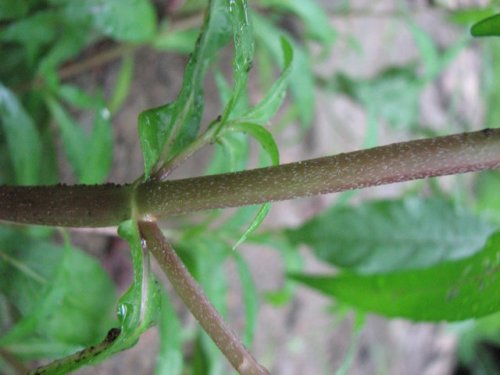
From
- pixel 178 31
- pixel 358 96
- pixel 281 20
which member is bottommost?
pixel 358 96

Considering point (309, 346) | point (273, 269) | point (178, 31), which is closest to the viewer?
point (178, 31)

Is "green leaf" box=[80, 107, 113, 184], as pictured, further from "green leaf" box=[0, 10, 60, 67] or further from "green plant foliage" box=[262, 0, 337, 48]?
"green plant foliage" box=[262, 0, 337, 48]

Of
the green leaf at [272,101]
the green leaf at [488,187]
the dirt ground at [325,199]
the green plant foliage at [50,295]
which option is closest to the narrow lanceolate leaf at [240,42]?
the green leaf at [272,101]

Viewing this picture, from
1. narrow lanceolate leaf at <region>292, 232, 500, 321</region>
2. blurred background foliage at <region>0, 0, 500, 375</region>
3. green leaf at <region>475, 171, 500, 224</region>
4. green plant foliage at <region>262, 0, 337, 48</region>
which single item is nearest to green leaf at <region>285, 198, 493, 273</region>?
blurred background foliage at <region>0, 0, 500, 375</region>

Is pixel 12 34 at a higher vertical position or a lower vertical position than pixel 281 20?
higher

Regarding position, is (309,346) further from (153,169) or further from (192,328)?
(153,169)

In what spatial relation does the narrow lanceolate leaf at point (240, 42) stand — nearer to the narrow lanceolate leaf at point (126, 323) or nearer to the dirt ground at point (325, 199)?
the narrow lanceolate leaf at point (126, 323)

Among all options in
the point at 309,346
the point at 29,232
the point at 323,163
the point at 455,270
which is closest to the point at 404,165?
the point at 323,163

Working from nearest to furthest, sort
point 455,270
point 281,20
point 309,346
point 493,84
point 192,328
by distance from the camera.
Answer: point 455,270 < point 192,328 < point 281,20 < point 309,346 < point 493,84
